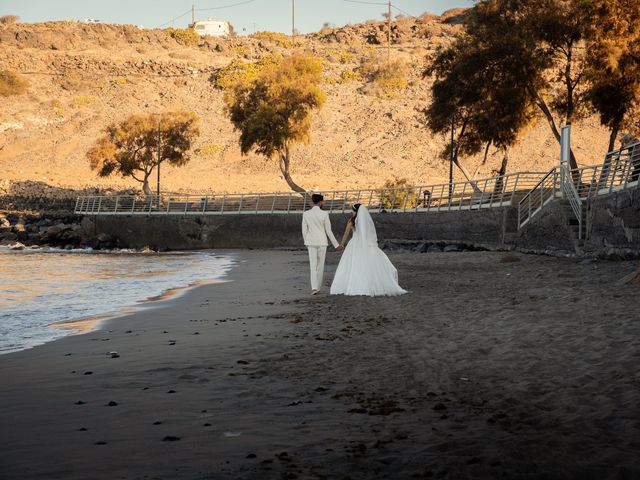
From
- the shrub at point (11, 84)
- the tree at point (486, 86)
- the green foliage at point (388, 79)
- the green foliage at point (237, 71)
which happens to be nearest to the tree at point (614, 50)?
the tree at point (486, 86)

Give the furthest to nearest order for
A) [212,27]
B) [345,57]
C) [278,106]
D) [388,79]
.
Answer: [212,27] → [345,57] → [388,79] → [278,106]

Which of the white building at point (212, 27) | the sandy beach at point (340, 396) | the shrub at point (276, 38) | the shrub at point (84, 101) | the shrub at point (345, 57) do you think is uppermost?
the white building at point (212, 27)

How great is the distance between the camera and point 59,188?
7606 centimetres

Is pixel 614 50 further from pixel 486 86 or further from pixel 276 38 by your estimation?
pixel 276 38

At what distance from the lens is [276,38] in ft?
432

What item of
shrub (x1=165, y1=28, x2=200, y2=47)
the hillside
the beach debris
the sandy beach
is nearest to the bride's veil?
the sandy beach

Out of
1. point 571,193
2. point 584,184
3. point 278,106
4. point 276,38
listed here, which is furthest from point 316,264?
point 276,38

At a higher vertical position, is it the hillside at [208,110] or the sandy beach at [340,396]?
the hillside at [208,110]

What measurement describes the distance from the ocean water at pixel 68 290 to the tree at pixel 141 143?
1247 inches

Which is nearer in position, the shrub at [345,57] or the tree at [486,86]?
the tree at [486,86]

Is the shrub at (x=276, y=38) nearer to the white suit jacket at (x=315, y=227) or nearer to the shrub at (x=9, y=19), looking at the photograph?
the shrub at (x=9, y=19)

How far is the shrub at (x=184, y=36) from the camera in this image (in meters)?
129

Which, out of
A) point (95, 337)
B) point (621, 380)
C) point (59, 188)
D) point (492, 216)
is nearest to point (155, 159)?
point (59, 188)

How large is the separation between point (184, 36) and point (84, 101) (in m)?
31.2
